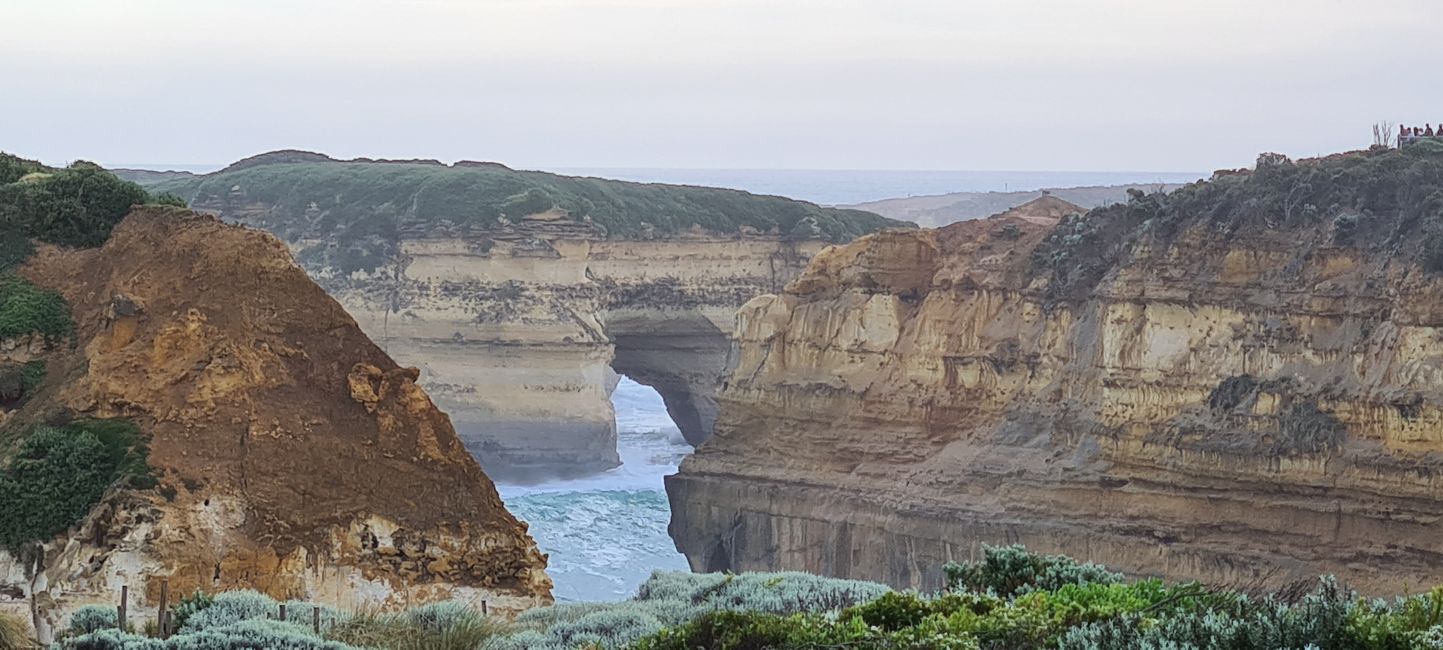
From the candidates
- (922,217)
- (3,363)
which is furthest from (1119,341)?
(922,217)

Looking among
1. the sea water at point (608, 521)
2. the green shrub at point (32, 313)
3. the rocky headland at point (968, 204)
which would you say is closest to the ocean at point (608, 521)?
the sea water at point (608, 521)

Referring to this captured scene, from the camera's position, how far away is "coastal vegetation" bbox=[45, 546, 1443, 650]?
12.3 meters

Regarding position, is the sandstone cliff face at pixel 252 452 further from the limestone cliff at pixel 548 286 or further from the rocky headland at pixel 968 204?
the rocky headland at pixel 968 204

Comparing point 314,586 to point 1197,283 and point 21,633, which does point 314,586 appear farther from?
point 1197,283

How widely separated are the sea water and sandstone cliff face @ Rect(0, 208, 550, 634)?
797 inches

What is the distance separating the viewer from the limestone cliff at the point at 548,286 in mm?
63156

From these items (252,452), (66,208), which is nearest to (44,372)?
(66,208)

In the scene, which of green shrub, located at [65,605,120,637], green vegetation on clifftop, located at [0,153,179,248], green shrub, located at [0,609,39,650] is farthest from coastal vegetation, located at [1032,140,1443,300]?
green shrub, located at [0,609,39,650]

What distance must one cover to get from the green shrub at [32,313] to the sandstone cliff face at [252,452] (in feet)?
0.58

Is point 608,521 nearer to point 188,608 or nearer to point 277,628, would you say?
point 188,608

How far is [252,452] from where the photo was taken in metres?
21.9

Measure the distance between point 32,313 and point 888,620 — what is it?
40.2 feet

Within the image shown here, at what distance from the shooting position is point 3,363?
23.1m

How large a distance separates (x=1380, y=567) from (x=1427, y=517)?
0.92 m
